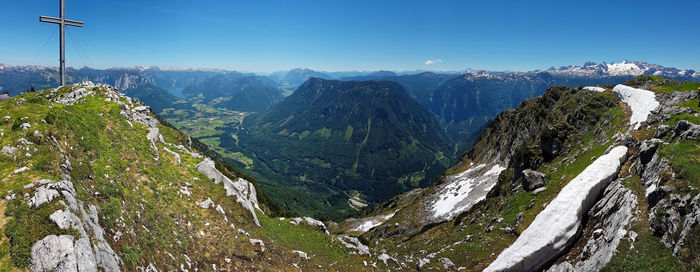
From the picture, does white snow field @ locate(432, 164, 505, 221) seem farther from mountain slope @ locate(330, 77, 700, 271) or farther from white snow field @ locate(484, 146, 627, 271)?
white snow field @ locate(484, 146, 627, 271)

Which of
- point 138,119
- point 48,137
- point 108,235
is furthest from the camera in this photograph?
point 138,119

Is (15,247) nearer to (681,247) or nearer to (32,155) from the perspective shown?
(32,155)

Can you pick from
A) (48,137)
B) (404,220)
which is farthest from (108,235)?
(404,220)

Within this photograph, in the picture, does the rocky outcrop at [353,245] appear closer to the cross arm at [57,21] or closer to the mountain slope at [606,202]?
the mountain slope at [606,202]

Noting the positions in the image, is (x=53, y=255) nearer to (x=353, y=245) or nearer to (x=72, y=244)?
(x=72, y=244)

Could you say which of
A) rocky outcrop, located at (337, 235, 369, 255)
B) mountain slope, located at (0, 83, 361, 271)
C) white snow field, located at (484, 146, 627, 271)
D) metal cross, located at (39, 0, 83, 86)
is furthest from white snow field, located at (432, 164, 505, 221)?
metal cross, located at (39, 0, 83, 86)
